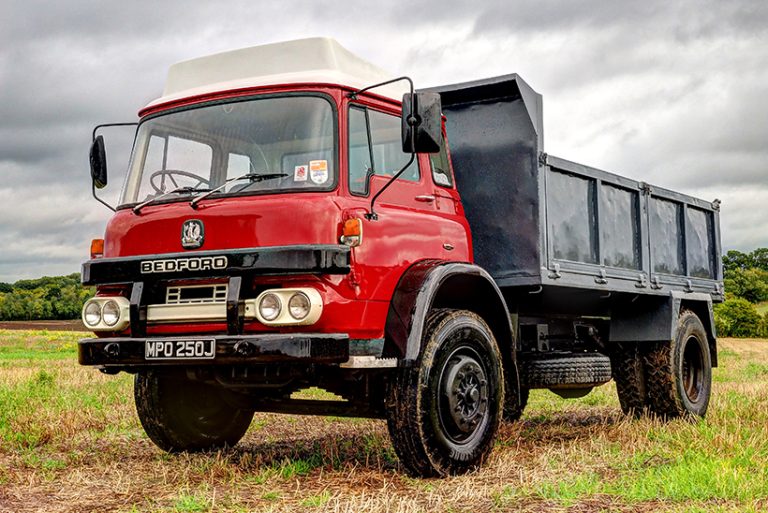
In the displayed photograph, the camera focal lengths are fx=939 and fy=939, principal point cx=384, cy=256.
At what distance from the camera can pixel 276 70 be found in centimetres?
659

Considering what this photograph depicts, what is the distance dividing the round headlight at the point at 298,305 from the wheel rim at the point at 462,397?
1242mm

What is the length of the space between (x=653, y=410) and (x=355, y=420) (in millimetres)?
3215

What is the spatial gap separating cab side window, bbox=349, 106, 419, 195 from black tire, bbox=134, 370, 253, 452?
2.21 metres

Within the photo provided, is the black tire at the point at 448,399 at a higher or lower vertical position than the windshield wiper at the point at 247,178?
lower

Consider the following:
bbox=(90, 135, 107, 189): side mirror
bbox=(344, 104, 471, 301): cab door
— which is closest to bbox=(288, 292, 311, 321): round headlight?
bbox=(344, 104, 471, 301): cab door

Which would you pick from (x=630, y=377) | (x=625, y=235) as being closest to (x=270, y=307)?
(x=625, y=235)

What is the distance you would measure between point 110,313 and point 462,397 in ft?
8.23

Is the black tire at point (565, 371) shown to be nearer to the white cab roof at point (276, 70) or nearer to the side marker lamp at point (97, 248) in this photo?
the white cab roof at point (276, 70)

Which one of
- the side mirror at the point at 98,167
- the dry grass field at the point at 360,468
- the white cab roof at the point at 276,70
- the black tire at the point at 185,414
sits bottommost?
the dry grass field at the point at 360,468

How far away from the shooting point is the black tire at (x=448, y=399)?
6.19 meters

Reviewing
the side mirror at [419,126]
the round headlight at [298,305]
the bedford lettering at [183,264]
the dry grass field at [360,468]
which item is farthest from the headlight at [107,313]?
the side mirror at [419,126]

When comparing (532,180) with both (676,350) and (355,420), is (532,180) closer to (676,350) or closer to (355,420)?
(676,350)

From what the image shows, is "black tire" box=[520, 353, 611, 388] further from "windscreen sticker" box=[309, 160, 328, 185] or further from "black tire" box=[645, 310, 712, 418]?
"windscreen sticker" box=[309, 160, 328, 185]

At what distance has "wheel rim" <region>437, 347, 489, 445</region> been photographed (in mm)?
6469
